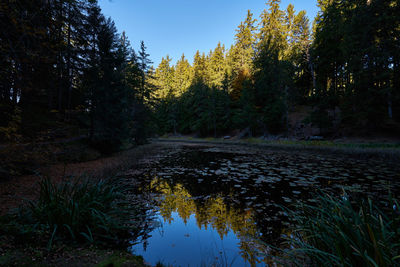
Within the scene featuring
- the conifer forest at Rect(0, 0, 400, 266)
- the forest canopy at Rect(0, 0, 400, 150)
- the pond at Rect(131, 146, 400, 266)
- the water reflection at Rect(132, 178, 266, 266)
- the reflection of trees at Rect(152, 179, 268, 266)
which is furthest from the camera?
the forest canopy at Rect(0, 0, 400, 150)

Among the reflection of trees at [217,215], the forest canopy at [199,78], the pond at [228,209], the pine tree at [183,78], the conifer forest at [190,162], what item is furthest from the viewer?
the pine tree at [183,78]

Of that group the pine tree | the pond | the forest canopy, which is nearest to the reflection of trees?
the pond

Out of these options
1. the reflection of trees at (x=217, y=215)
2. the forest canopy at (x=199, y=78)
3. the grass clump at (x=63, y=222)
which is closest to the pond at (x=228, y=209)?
the reflection of trees at (x=217, y=215)

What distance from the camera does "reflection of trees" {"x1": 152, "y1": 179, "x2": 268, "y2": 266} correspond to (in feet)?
11.2

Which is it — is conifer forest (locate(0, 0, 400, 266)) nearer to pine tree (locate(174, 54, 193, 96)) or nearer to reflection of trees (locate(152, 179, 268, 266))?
reflection of trees (locate(152, 179, 268, 266))

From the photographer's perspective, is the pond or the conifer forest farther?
the pond

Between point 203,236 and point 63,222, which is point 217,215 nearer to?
point 203,236

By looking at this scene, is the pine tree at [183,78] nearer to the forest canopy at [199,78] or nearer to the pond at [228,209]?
the forest canopy at [199,78]

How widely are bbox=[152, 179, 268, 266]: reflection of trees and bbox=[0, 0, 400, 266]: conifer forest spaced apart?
35 mm

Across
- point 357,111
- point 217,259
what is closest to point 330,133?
point 357,111

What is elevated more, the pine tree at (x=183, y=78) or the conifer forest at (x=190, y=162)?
the pine tree at (x=183, y=78)

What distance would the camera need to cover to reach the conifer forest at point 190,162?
2.56m

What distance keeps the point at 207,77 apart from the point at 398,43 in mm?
38830

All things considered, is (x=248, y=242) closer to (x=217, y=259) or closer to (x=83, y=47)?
(x=217, y=259)
